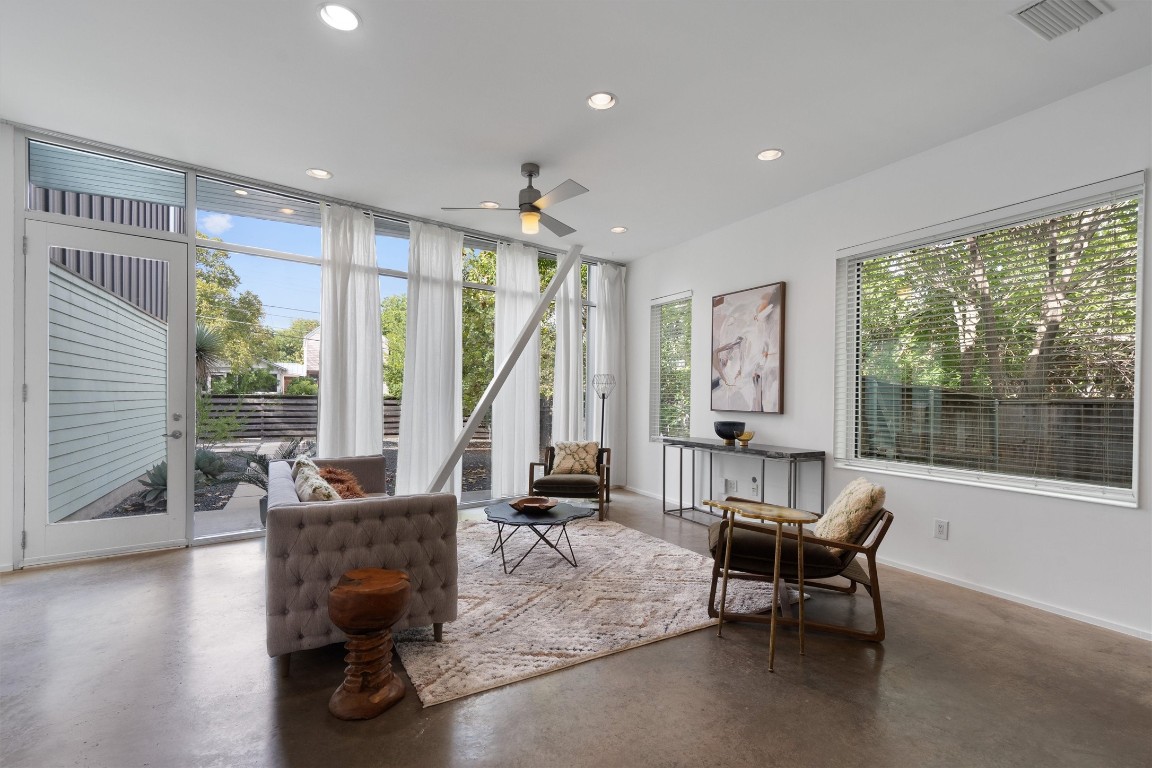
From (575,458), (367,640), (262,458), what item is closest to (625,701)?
(367,640)

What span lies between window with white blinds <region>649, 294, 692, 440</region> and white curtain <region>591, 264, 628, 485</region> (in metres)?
0.48

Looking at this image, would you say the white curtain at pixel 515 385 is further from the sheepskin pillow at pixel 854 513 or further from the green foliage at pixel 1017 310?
the sheepskin pillow at pixel 854 513

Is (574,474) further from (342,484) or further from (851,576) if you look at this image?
(851,576)

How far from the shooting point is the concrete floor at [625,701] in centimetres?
183

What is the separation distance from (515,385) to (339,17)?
154 inches

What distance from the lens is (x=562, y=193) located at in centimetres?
359

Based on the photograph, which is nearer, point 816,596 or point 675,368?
point 816,596

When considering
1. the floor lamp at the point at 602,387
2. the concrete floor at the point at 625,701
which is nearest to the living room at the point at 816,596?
the concrete floor at the point at 625,701

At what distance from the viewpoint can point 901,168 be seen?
12.8 feet

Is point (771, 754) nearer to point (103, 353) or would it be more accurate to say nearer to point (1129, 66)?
point (1129, 66)

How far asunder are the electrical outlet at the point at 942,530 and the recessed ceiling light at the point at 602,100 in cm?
346

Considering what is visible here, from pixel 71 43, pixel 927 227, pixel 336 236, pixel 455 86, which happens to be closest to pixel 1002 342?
pixel 927 227

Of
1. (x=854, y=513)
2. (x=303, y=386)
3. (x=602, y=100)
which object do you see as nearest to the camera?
(x=854, y=513)

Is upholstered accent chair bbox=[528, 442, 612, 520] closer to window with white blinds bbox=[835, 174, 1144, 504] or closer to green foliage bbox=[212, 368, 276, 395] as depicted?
window with white blinds bbox=[835, 174, 1144, 504]
